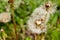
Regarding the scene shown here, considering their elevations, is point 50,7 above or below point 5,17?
above

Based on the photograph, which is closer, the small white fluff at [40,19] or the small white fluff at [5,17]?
the small white fluff at [40,19]

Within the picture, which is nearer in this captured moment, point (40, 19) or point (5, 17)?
point (40, 19)

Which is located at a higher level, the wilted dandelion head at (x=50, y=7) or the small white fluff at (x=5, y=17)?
the wilted dandelion head at (x=50, y=7)

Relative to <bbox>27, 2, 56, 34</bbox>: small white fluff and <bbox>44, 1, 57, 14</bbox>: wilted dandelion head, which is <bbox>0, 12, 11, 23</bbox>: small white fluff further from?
<bbox>44, 1, 57, 14</bbox>: wilted dandelion head

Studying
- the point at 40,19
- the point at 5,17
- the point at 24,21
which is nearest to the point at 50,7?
Answer: the point at 40,19

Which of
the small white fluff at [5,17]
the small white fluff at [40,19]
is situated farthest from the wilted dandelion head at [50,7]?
the small white fluff at [5,17]

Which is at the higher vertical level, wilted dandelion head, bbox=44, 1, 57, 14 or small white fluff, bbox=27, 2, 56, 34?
wilted dandelion head, bbox=44, 1, 57, 14

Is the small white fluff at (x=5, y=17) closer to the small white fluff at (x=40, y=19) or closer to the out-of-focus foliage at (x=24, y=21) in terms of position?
the out-of-focus foliage at (x=24, y=21)

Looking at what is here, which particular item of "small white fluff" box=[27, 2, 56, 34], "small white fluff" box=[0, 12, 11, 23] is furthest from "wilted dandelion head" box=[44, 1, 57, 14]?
"small white fluff" box=[0, 12, 11, 23]

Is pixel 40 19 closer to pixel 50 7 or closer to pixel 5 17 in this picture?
pixel 50 7

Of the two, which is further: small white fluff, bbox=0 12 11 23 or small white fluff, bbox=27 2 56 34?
small white fluff, bbox=0 12 11 23
